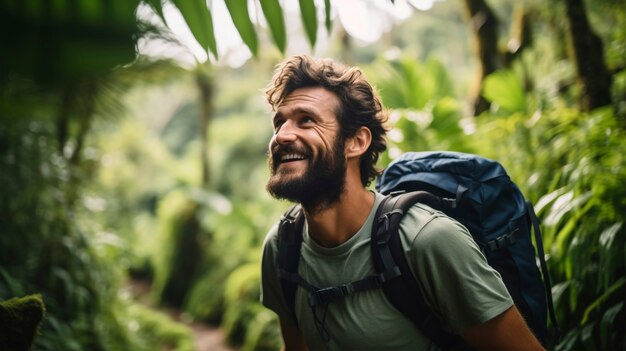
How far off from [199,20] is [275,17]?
5 centimetres

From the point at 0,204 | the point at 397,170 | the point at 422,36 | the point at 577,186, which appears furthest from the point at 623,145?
the point at 422,36

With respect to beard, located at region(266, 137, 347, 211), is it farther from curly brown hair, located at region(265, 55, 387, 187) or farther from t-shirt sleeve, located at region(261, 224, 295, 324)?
t-shirt sleeve, located at region(261, 224, 295, 324)

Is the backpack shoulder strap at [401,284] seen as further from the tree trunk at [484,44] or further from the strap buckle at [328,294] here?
the tree trunk at [484,44]

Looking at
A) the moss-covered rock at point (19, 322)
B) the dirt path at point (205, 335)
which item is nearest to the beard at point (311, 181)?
the moss-covered rock at point (19, 322)

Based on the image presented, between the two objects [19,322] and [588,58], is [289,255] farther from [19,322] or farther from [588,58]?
[588,58]

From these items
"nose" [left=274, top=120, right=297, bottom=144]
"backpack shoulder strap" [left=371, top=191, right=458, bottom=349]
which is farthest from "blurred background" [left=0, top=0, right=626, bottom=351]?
"backpack shoulder strap" [left=371, top=191, right=458, bottom=349]

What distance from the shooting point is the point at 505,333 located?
5.01ft

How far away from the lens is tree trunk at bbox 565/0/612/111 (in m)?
3.08

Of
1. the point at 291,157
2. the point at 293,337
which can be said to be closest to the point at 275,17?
the point at 291,157

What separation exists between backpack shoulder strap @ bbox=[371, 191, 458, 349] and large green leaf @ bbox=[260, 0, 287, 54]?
136 cm

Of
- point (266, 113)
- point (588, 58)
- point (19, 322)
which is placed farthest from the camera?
point (266, 113)

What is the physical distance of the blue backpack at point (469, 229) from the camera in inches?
63.7

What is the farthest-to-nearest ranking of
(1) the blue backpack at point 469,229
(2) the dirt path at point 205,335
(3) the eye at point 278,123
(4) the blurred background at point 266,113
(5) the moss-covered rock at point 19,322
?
(2) the dirt path at point 205,335 < (3) the eye at point 278,123 < (1) the blue backpack at point 469,229 < (5) the moss-covered rock at point 19,322 < (4) the blurred background at point 266,113

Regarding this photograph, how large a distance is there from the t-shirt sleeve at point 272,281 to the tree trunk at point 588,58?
238cm
